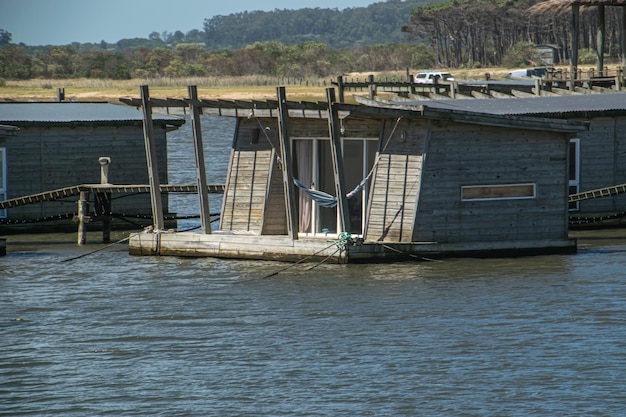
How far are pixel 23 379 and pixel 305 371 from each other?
4043mm

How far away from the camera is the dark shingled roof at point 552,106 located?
30047 mm

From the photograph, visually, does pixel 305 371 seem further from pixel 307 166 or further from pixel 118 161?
pixel 118 161

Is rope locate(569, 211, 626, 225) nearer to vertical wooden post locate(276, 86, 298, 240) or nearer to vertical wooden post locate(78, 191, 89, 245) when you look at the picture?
vertical wooden post locate(276, 86, 298, 240)

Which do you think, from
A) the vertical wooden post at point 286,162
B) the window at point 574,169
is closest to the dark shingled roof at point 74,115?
the vertical wooden post at point 286,162

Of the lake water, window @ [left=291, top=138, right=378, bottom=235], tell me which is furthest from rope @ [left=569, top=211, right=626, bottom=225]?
window @ [left=291, top=138, right=378, bottom=235]

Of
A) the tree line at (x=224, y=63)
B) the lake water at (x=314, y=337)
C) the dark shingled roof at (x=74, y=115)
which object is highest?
the tree line at (x=224, y=63)

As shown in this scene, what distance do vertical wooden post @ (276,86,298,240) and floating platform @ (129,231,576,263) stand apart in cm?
40

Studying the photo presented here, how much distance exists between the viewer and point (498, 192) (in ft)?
83.0

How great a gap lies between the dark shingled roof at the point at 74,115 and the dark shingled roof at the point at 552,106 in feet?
24.6

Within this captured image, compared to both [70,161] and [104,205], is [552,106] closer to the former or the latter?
[104,205]

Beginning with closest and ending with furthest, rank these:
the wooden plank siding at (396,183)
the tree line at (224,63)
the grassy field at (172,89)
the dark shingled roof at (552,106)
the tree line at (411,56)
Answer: the wooden plank siding at (396,183) < the dark shingled roof at (552,106) < the grassy field at (172,89) < the tree line at (411,56) < the tree line at (224,63)

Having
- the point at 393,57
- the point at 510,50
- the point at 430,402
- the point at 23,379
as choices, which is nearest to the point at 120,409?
the point at 23,379

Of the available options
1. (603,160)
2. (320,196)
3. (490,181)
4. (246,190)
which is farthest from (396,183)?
(603,160)

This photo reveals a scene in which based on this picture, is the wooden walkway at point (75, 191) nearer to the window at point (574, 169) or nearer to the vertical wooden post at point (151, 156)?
the vertical wooden post at point (151, 156)
